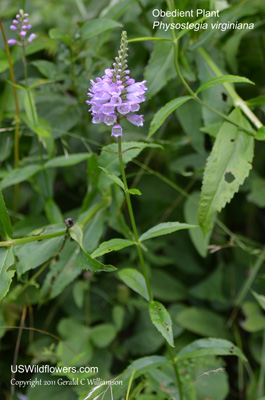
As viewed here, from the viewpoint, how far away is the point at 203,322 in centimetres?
177

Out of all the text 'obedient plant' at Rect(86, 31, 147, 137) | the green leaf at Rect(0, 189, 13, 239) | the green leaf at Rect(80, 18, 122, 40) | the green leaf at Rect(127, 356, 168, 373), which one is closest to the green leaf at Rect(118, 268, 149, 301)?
the green leaf at Rect(127, 356, 168, 373)

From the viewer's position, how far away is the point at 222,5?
1.62 meters

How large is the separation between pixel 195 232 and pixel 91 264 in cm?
57

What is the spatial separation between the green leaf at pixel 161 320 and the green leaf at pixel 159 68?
2.21ft

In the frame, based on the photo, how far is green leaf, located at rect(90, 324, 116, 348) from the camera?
160 centimetres

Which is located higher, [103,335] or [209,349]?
[209,349]

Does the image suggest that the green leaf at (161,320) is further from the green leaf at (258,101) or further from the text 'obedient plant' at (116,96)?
the green leaf at (258,101)

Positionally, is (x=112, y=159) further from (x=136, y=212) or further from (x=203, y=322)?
(x=203, y=322)

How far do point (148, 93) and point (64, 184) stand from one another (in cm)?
71

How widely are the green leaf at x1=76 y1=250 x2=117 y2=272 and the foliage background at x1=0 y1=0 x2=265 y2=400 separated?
183 millimetres

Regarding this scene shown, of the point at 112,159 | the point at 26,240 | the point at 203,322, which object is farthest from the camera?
the point at 203,322

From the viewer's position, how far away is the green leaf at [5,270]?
1043 mm

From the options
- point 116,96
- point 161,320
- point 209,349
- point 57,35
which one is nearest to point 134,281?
point 161,320

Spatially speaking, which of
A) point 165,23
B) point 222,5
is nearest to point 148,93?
point 165,23
